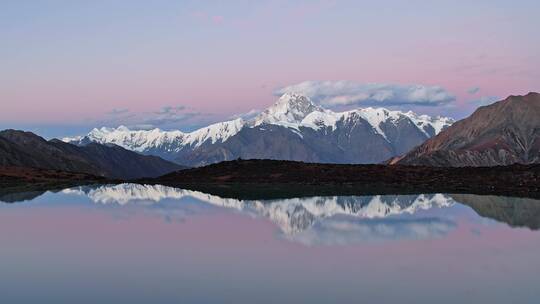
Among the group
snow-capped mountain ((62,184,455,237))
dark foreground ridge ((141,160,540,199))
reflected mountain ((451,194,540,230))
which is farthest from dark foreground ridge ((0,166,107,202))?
reflected mountain ((451,194,540,230))

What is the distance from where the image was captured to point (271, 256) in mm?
32688

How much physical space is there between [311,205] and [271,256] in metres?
34.0

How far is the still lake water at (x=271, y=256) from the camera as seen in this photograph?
945 inches

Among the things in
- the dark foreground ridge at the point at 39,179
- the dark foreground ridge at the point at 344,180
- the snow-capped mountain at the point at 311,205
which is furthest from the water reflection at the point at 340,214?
the dark foreground ridge at the point at 39,179

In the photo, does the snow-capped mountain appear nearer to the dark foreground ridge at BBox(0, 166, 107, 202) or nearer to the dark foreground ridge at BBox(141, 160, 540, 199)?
the dark foreground ridge at BBox(141, 160, 540, 199)

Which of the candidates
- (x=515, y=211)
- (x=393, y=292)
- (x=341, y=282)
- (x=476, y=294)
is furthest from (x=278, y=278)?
(x=515, y=211)

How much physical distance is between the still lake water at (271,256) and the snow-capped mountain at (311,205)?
38cm

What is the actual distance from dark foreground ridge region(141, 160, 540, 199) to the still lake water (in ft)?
93.4

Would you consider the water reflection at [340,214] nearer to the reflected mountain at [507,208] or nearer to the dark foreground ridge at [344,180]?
the reflected mountain at [507,208]

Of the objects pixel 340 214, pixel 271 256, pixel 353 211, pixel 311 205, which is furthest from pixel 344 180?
pixel 271 256

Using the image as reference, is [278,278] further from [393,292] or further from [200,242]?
[200,242]

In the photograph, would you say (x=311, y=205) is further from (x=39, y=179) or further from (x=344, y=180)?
(x=39, y=179)

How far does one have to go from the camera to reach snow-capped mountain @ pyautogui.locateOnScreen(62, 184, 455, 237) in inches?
2079

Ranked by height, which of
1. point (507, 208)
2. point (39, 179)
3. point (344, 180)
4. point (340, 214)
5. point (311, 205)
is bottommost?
point (507, 208)
